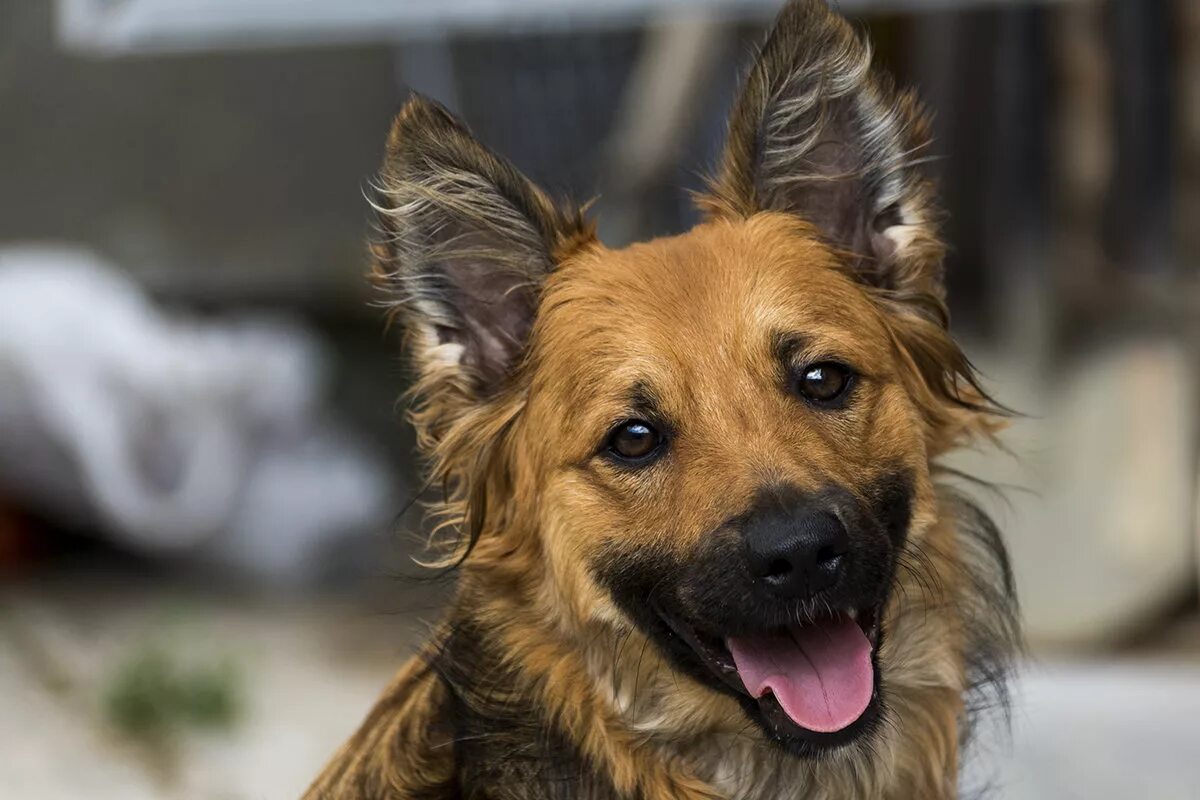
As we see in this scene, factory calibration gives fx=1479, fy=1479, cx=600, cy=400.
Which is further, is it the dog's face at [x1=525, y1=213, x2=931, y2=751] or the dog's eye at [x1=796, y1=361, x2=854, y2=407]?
the dog's eye at [x1=796, y1=361, x2=854, y2=407]

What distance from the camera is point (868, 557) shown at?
2613mm

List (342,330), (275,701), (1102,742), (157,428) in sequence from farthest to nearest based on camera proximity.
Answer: (342,330) < (157,428) < (275,701) < (1102,742)

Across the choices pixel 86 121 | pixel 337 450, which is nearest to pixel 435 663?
pixel 337 450

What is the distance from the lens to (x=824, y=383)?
2.85m

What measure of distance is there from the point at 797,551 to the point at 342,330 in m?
5.78

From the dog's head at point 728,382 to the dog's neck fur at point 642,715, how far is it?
65mm

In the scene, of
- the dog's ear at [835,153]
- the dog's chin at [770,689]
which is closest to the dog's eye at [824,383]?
the dog's ear at [835,153]

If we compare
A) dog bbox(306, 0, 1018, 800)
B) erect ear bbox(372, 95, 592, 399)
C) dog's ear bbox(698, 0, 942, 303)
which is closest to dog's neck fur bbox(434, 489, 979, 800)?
dog bbox(306, 0, 1018, 800)

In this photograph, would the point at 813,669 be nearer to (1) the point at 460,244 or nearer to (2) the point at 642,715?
(2) the point at 642,715

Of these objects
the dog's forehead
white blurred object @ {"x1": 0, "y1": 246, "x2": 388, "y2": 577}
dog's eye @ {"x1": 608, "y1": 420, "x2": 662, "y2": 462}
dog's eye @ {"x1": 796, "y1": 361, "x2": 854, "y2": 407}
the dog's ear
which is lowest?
white blurred object @ {"x1": 0, "y1": 246, "x2": 388, "y2": 577}

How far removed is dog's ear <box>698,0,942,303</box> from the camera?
284 cm

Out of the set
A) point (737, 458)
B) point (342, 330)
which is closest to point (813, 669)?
point (737, 458)

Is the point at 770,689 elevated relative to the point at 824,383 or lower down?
lower down

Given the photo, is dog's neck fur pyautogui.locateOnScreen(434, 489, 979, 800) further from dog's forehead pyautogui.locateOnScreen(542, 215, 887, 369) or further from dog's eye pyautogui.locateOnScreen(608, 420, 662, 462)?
dog's forehead pyautogui.locateOnScreen(542, 215, 887, 369)
